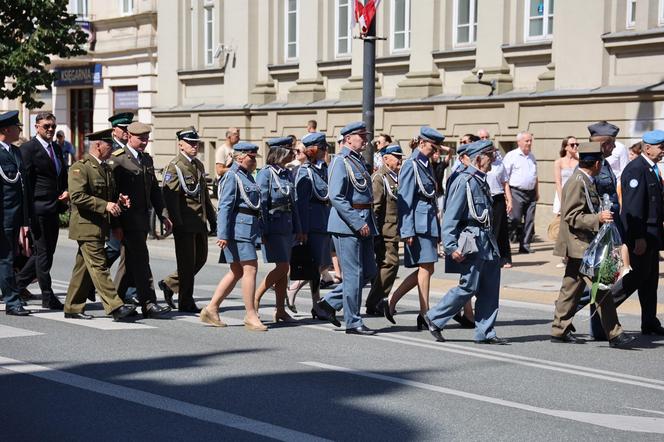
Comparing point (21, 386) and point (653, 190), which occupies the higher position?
point (653, 190)

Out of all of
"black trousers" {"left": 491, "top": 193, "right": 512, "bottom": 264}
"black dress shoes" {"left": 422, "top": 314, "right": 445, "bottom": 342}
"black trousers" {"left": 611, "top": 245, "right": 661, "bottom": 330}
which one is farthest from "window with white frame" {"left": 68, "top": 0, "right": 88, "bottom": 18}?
"black trousers" {"left": 611, "top": 245, "right": 661, "bottom": 330}

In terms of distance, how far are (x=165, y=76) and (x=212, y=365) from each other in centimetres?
2494

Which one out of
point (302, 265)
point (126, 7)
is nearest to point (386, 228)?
point (302, 265)

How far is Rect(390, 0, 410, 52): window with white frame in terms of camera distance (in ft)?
84.4

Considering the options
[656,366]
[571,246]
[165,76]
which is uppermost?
[165,76]

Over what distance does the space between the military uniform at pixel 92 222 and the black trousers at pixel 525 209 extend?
8.28 metres

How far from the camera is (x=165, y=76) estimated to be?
3350 cm

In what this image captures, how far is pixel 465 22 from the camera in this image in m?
24.2

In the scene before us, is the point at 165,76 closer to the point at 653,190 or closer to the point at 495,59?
the point at 495,59

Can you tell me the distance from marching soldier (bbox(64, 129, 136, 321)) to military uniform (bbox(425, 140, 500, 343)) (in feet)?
9.94

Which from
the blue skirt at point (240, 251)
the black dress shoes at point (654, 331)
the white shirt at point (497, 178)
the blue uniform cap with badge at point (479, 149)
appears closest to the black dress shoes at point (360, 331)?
the blue skirt at point (240, 251)

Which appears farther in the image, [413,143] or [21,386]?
[413,143]

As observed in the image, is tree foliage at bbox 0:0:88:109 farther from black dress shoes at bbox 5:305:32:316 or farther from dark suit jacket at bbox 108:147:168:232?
black dress shoes at bbox 5:305:32:316

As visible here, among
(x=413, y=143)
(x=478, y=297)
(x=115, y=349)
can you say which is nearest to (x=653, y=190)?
(x=478, y=297)
